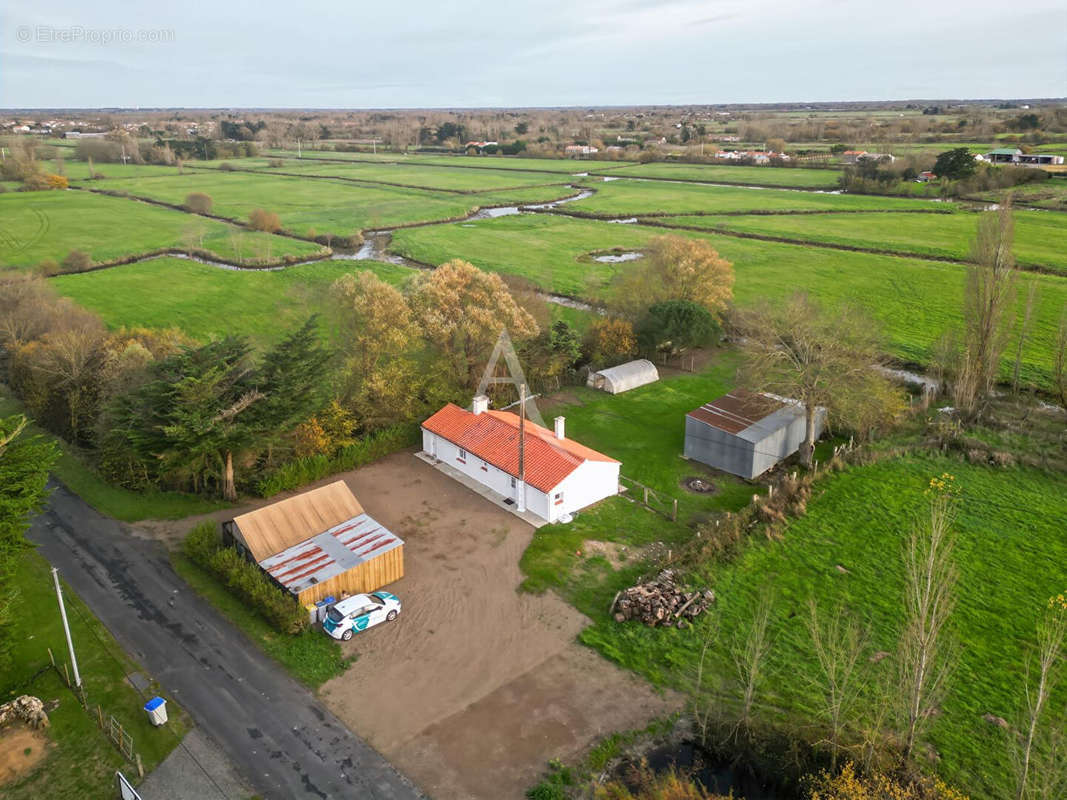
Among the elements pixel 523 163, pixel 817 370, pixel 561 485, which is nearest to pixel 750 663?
pixel 561 485

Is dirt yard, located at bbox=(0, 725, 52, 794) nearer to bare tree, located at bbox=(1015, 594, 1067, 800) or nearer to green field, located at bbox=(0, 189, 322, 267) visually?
bare tree, located at bbox=(1015, 594, 1067, 800)

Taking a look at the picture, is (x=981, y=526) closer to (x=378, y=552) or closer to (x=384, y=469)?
(x=378, y=552)

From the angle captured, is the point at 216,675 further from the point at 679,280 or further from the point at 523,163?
the point at 523,163

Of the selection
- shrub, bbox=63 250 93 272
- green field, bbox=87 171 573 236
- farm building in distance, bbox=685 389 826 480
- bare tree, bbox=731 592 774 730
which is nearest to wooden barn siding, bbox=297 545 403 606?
bare tree, bbox=731 592 774 730

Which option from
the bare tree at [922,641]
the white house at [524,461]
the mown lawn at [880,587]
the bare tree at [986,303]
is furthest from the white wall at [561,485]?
the bare tree at [986,303]

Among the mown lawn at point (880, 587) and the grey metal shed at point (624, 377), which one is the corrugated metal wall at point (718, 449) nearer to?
the mown lawn at point (880, 587)

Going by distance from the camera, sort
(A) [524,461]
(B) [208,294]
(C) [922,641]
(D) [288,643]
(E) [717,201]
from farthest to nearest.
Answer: (E) [717,201]
(B) [208,294]
(A) [524,461]
(D) [288,643]
(C) [922,641]

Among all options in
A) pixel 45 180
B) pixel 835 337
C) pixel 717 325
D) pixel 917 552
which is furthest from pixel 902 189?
pixel 45 180
